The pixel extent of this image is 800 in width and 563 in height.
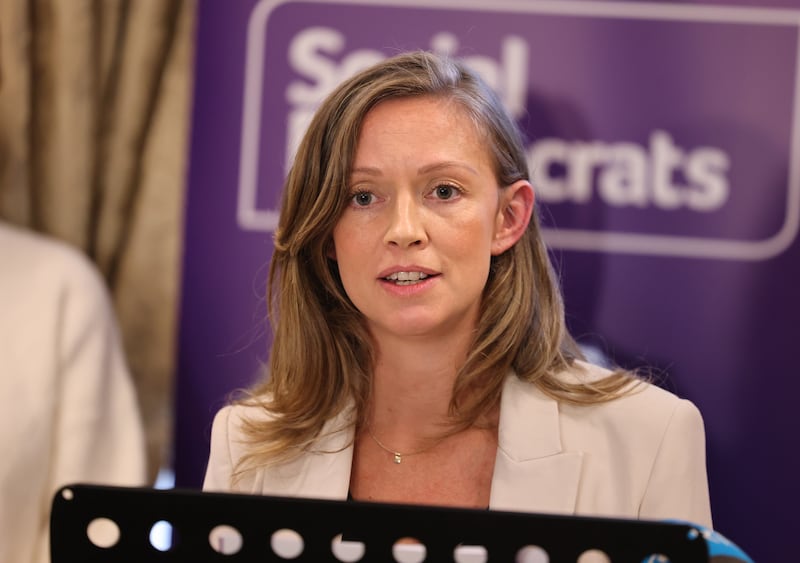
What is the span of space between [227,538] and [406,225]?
0.59 meters

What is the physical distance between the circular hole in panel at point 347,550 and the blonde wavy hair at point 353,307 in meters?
0.66

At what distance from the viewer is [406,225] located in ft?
5.01

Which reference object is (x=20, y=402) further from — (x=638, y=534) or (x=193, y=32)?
(x=638, y=534)

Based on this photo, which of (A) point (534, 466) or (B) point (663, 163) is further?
(B) point (663, 163)

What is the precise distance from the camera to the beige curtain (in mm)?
2527

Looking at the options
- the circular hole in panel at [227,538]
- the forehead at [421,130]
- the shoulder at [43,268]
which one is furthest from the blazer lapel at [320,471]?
the shoulder at [43,268]

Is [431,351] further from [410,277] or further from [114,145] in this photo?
[114,145]

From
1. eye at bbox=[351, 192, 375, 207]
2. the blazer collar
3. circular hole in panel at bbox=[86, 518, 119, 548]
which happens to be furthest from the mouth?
circular hole in panel at bbox=[86, 518, 119, 548]

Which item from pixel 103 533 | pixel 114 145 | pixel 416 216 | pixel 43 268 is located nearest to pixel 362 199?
pixel 416 216

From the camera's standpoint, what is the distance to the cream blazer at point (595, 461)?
1.54 meters

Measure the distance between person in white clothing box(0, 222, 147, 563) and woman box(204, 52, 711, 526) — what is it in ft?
2.42

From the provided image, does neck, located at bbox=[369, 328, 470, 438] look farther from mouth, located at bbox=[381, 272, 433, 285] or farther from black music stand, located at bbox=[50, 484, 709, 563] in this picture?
black music stand, located at bbox=[50, 484, 709, 563]

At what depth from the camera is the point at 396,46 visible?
243cm

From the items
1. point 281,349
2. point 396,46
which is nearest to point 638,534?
point 281,349
